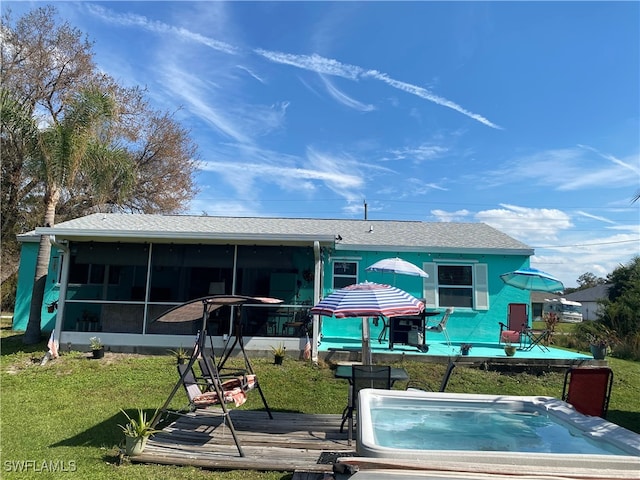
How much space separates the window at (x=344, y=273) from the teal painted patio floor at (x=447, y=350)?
170 centimetres

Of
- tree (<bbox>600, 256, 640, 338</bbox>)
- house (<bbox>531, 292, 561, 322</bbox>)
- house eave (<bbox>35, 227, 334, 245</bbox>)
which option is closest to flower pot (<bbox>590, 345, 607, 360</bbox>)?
tree (<bbox>600, 256, 640, 338</bbox>)

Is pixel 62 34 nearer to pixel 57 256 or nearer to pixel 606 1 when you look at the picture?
pixel 57 256

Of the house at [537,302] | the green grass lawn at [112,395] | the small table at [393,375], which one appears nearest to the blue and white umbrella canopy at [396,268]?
the green grass lawn at [112,395]

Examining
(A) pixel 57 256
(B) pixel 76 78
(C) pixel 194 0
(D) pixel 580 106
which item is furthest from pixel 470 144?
(B) pixel 76 78

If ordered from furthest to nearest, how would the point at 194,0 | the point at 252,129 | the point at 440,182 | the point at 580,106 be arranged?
the point at 440,182 < the point at 252,129 < the point at 580,106 < the point at 194,0

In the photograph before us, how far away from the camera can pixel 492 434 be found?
17.4ft

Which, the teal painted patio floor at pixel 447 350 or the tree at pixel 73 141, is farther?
the tree at pixel 73 141

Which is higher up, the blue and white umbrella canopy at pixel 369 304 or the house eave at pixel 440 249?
the house eave at pixel 440 249

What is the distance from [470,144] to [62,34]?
1978 centimetres

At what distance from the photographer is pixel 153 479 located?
4.41 meters

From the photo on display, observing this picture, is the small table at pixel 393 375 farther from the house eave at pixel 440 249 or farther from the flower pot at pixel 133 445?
the house eave at pixel 440 249

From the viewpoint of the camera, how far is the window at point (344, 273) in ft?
43.5

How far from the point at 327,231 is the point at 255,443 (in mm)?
9344

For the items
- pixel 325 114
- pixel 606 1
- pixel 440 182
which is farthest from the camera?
pixel 440 182
